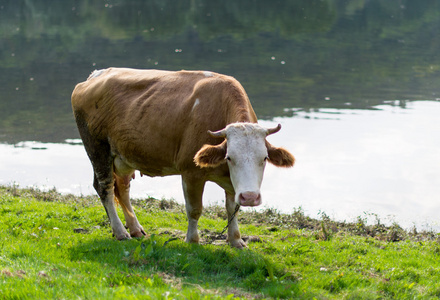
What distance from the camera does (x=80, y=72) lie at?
26.1 m

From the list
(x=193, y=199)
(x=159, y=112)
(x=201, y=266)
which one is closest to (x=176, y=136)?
(x=159, y=112)

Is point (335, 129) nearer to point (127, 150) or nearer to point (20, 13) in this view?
point (127, 150)

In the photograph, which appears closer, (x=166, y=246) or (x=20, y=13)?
(x=166, y=246)

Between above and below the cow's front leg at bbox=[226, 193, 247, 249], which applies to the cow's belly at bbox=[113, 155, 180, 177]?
above

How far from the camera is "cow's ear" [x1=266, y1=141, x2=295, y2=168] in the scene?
700 centimetres

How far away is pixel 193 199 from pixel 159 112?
1.34 metres

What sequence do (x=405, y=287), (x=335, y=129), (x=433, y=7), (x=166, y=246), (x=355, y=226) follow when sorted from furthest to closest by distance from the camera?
(x=433, y=7)
(x=335, y=129)
(x=355, y=226)
(x=166, y=246)
(x=405, y=287)

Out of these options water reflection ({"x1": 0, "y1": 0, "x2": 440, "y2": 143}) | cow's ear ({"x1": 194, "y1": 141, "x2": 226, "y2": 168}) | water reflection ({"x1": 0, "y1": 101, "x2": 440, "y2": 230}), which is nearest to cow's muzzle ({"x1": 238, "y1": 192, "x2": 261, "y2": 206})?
cow's ear ({"x1": 194, "y1": 141, "x2": 226, "y2": 168})

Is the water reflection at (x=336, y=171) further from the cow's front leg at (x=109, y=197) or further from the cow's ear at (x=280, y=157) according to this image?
the cow's ear at (x=280, y=157)

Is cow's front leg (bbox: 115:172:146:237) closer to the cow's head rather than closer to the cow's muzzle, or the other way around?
the cow's head

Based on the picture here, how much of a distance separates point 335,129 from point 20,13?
127ft

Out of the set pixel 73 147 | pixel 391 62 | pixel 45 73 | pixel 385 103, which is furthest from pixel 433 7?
pixel 73 147

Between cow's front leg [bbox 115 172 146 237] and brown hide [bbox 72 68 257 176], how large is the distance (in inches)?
22.4

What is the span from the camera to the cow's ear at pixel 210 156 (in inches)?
269
